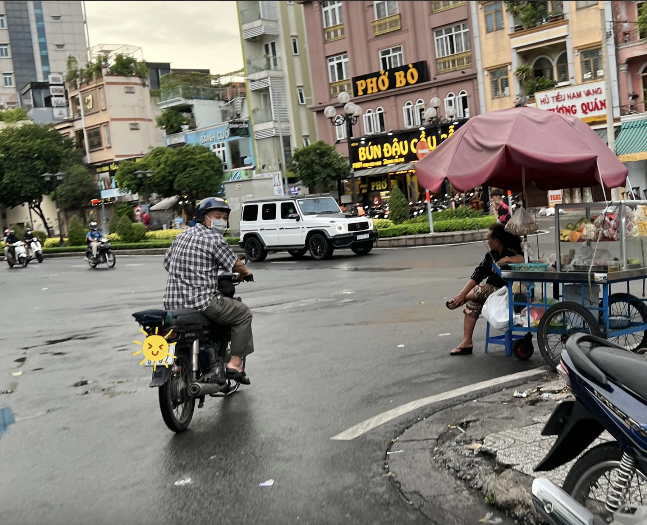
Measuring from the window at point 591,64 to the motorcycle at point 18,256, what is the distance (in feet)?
82.1

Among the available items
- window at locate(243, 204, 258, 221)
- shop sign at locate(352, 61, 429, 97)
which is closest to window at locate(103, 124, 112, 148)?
shop sign at locate(352, 61, 429, 97)

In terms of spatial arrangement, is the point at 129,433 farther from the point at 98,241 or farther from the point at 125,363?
the point at 98,241

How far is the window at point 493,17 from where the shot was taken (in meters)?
37.9

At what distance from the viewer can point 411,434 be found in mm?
5539

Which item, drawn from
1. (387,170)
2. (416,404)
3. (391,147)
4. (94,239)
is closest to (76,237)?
(94,239)

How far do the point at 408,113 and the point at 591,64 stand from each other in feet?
34.4

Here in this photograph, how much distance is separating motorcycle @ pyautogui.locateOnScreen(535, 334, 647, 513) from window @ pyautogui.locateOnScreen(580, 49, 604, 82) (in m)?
33.4

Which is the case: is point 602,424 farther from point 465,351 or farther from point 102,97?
point 102,97

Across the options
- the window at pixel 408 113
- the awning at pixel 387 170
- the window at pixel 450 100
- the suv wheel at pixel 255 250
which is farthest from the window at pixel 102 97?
the suv wheel at pixel 255 250

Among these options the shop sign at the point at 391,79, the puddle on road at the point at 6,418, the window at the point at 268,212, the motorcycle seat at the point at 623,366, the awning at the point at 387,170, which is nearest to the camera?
the motorcycle seat at the point at 623,366

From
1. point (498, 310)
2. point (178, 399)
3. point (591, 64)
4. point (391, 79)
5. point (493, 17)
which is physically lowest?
point (178, 399)

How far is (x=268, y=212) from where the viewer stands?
24719mm

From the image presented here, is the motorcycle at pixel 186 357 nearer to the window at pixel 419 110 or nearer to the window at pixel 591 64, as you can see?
the window at pixel 591 64

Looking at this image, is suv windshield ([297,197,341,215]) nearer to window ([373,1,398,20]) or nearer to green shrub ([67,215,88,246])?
window ([373,1,398,20])
